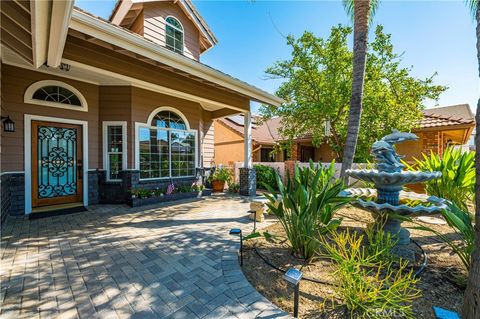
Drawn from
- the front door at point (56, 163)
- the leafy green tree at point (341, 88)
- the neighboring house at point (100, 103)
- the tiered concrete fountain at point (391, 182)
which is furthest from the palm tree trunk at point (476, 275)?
the front door at point (56, 163)

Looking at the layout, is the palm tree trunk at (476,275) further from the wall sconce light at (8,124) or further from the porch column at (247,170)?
the wall sconce light at (8,124)

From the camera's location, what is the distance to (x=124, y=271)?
2705 mm

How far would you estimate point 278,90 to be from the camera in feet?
31.9

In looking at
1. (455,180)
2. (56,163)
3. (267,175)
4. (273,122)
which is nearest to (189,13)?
(56,163)

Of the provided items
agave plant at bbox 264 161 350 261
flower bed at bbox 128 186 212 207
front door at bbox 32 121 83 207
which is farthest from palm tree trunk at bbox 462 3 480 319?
front door at bbox 32 121 83 207

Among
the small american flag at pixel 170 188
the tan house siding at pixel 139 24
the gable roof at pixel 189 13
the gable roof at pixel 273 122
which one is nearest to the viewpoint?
the small american flag at pixel 170 188

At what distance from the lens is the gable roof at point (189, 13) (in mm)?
7297

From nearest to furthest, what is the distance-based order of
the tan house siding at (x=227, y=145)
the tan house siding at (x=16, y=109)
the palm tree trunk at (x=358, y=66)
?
1. the tan house siding at (x=16, y=109)
2. the palm tree trunk at (x=358, y=66)
3. the tan house siding at (x=227, y=145)

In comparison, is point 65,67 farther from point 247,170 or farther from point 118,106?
point 247,170

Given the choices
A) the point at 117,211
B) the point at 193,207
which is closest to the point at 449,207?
the point at 193,207

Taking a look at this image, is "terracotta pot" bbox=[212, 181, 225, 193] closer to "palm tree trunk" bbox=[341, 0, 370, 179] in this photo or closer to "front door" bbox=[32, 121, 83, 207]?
"front door" bbox=[32, 121, 83, 207]

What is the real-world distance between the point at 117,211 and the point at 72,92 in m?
3.43

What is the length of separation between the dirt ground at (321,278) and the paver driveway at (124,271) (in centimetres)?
20

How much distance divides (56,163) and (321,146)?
559 inches
